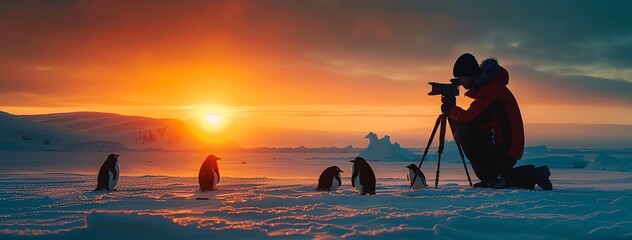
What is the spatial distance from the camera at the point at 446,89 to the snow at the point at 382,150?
95.7 ft

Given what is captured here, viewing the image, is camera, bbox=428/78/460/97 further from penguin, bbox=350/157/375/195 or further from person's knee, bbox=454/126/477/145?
penguin, bbox=350/157/375/195

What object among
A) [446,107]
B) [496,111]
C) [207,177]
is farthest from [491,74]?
[207,177]

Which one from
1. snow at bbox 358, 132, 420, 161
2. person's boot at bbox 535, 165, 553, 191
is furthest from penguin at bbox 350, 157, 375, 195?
snow at bbox 358, 132, 420, 161

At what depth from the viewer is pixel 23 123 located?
75.8m

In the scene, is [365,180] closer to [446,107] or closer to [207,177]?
[446,107]

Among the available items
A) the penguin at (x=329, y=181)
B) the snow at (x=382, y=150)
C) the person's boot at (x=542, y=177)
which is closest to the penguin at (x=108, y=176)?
the penguin at (x=329, y=181)

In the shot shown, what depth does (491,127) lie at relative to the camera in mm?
6547

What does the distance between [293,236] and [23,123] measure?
84176 mm

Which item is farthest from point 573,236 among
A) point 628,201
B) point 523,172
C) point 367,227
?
point 523,172

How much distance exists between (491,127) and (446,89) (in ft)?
2.44

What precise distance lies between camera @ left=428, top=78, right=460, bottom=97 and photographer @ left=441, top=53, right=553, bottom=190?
0.12 m

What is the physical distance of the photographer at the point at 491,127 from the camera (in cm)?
635

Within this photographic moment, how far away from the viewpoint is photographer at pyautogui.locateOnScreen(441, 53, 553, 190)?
6.35 metres

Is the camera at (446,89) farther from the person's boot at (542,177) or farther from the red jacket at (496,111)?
the person's boot at (542,177)
